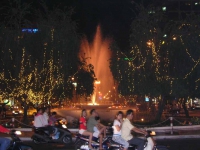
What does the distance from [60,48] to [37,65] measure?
2.09 metres

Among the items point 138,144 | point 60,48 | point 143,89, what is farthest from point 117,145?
point 60,48

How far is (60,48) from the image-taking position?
101 feet

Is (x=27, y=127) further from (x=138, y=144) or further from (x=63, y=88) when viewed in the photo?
(x=138, y=144)

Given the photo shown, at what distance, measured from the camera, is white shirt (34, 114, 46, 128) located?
64.3 feet

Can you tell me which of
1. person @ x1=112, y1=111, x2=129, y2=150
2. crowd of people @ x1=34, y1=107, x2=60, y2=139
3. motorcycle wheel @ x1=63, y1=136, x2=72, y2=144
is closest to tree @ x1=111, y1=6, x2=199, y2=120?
motorcycle wheel @ x1=63, y1=136, x2=72, y2=144

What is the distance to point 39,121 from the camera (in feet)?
64.7

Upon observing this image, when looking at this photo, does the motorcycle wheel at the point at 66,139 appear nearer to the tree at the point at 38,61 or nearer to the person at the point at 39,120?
the person at the point at 39,120

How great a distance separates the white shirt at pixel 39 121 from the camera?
1959cm

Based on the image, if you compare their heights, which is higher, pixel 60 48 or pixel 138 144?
pixel 60 48

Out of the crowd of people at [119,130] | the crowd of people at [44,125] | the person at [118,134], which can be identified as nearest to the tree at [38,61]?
the crowd of people at [44,125]

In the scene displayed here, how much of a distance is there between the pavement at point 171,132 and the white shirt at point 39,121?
2632mm

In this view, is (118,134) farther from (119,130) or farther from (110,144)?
(110,144)

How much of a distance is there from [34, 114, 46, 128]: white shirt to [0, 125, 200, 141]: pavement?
263cm

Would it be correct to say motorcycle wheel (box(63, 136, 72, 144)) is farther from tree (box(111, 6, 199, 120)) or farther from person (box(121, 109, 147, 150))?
tree (box(111, 6, 199, 120))
